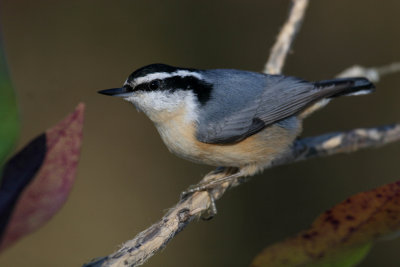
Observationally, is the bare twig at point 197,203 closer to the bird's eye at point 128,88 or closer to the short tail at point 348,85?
the short tail at point 348,85

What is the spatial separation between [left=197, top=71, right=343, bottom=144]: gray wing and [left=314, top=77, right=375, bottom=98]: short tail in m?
0.02

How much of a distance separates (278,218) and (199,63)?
4.63 feet

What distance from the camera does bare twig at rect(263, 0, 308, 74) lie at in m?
2.65

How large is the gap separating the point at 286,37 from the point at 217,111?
2.67ft

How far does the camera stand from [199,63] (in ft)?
12.7

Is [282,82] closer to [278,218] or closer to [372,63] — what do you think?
[278,218]

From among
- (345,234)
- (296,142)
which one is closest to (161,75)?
(296,142)

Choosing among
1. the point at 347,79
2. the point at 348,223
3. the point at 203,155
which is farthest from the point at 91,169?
the point at 348,223

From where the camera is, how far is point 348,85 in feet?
7.71

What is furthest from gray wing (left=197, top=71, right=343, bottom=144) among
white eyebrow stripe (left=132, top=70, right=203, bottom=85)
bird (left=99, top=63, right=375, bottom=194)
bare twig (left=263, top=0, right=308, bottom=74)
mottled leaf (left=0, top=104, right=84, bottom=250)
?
mottled leaf (left=0, top=104, right=84, bottom=250)

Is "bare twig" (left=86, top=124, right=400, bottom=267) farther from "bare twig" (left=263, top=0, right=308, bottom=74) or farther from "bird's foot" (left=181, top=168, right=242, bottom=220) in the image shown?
"bare twig" (left=263, top=0, right=308, bottom=74)

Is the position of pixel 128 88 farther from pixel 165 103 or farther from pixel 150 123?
pixel 150 123

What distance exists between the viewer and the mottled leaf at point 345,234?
57 cm

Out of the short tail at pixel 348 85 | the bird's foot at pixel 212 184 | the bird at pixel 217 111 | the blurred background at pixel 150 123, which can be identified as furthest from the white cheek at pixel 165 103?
the blurred background at pixel 150 123
